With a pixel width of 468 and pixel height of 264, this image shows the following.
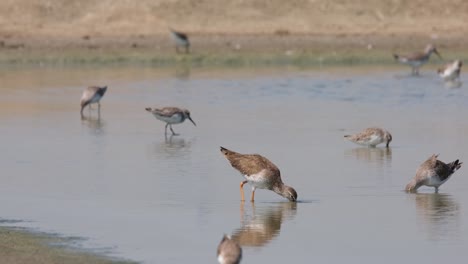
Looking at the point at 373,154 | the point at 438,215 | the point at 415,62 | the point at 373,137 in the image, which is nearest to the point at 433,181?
the point at 438,215

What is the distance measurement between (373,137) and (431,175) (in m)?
3.76

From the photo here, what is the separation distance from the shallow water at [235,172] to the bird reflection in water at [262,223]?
0.9 inches

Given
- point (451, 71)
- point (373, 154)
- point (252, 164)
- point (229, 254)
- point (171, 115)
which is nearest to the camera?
point (229, 254)

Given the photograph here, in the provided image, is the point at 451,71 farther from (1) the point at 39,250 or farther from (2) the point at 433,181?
(1) the point at 39,250

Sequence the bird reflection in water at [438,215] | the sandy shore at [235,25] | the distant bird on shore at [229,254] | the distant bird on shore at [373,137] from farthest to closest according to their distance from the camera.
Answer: the sandy shore at [235,25] → the distant bird on shore at [373,137] → the bird reflection in water at [438,215] → the distant bird on shore at [229,254]

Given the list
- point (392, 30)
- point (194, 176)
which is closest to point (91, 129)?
point (194, 176)

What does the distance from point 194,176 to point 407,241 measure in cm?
407

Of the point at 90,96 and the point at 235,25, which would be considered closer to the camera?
the point at 90,96

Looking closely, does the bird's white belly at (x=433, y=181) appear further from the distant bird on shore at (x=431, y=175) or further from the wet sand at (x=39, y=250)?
the wet sand at (x=39, y=250)

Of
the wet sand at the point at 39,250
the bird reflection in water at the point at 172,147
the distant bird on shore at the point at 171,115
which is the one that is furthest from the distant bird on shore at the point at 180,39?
the wet sand at the point at 39,250

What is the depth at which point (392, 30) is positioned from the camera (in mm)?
37062

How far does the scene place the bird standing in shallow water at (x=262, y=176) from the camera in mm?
12617

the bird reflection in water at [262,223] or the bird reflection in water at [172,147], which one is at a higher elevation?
the bird reflection in water at [172,147]

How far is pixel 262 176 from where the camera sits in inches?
498
